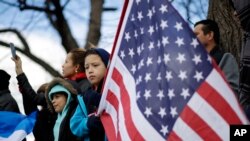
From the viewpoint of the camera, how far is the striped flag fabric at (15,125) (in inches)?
287

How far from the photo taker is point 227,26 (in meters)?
7.05

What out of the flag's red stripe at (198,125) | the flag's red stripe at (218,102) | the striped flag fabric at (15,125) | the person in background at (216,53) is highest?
the person in background at (216,53)

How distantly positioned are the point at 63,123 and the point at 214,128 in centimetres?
262

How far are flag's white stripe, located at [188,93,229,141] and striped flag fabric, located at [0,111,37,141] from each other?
3.75m

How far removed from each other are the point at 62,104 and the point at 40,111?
0.75m

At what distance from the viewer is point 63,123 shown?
237 inches

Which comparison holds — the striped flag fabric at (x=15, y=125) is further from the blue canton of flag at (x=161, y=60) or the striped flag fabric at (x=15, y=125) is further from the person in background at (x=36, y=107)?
the blue canton of flag at (x=161, y=60)

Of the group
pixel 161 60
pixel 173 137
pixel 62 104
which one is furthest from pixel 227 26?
pixel 173 137

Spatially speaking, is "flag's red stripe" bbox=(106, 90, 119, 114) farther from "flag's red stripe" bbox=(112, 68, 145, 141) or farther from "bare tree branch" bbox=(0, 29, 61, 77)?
"bare tree branch" bbox=(0, 29, 61, 77)

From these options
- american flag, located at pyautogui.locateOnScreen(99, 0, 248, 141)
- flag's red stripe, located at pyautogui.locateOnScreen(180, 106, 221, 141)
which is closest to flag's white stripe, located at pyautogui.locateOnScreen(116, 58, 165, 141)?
american flag, located at pyautogui.locateOnScreen(99, 0, 248, 141)

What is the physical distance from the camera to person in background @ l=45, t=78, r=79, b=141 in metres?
6.01

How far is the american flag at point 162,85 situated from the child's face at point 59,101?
1.62 metres

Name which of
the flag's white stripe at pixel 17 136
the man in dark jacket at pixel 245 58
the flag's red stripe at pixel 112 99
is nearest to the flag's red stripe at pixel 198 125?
the flag's red stripe at pixel 112 99

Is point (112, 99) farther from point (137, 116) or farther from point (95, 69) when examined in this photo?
point (95, 69)
